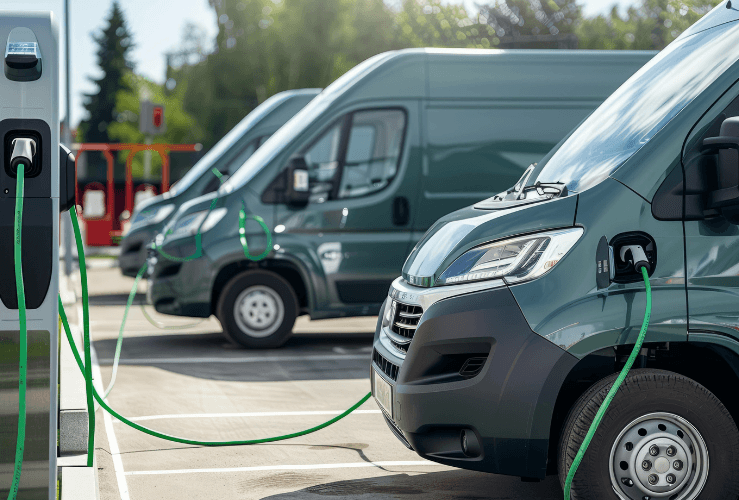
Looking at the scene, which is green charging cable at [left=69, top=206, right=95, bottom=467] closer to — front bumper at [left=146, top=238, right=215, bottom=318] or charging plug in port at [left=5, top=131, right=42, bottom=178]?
charging plug in port at [left=5, top=131, right=42, bottom=178]

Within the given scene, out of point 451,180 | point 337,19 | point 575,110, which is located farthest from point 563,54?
point 337,19

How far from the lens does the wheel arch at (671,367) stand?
157 inches

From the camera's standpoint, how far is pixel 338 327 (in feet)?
38.2

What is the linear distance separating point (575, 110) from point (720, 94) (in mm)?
5633

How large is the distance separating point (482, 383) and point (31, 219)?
1790mm

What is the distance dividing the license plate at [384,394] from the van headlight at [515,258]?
0.54m

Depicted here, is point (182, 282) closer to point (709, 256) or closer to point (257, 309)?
point (257, 309)

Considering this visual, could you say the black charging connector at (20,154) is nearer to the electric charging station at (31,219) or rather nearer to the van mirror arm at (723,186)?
the electric charging station at (31,219)

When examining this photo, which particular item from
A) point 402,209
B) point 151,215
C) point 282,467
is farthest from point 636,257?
point 151,215

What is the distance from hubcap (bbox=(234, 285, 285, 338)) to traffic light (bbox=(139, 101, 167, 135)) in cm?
1342

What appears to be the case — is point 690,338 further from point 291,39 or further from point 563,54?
point 291,39

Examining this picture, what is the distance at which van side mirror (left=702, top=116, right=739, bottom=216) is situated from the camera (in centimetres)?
391

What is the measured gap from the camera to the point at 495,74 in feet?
31.2

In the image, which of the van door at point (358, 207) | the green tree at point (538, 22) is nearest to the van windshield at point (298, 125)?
the van door at point (358, 207)
